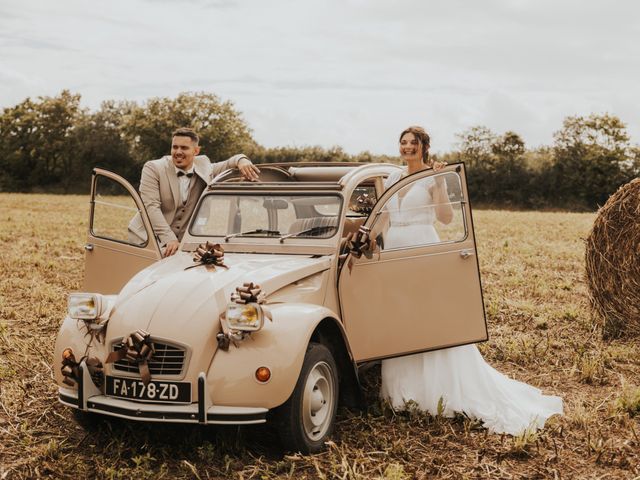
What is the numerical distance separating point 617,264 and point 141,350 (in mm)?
6221

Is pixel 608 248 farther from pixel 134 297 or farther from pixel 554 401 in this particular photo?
pixel 134 297

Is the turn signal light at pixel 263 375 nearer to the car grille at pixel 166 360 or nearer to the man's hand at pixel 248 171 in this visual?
the car grille at pixel 166 360

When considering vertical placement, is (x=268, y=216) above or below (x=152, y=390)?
above

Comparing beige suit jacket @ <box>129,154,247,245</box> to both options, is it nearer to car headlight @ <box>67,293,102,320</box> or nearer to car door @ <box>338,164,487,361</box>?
car door @ <box>338,164,487,361</box>

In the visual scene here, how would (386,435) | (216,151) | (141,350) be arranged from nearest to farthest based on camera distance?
(141,350) → (386,435) → (216,151)

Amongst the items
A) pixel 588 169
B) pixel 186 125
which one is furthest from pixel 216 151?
pixel 588 169

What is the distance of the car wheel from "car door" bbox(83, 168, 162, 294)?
1.96m

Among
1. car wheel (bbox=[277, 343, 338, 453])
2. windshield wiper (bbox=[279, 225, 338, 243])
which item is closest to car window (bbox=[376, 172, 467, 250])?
windshield wiper (bbox=[279, 225, 338, 243])

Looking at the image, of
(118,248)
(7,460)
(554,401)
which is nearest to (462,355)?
(554,401)

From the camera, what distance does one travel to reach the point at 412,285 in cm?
582

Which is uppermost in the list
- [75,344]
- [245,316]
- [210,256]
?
[210,256]

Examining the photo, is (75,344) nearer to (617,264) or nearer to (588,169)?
(617,264)

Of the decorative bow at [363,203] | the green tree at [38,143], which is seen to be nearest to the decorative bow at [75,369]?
the decorative bow at [363,203]

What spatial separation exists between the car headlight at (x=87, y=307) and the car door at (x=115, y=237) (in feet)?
4.20
